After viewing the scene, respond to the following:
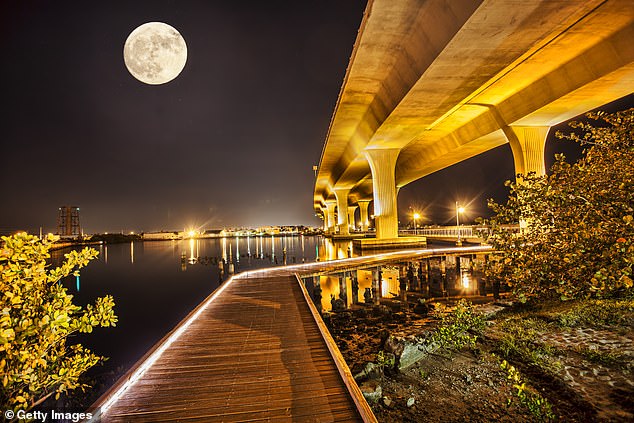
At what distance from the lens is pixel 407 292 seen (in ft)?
55.5

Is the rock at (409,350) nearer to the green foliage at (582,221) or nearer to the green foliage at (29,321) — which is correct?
the green foliage at (582,221)

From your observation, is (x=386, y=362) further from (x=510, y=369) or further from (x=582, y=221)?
(x=582, y=221)

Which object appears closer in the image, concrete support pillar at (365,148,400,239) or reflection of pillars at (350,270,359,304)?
reflection of pillars at (350,270,359,304)

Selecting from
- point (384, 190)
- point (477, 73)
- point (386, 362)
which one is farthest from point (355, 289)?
point (477, 73)

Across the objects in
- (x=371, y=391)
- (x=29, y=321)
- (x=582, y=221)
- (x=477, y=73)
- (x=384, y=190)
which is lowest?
(x=371, y=391)

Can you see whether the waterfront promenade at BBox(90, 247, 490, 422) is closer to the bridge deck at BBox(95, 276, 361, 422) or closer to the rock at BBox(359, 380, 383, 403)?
the bridge deck at BBox(95, 276, 361, 422)

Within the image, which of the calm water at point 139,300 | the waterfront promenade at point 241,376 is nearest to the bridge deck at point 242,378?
the waterfront promenade at point 241,376

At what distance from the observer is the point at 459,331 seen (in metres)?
8.07

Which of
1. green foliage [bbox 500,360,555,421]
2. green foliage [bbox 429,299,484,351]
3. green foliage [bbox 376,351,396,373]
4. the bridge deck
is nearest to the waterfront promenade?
the bridge deck

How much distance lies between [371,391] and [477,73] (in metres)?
11.6

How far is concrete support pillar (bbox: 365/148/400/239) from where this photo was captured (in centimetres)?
2447

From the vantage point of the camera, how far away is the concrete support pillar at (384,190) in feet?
80.3

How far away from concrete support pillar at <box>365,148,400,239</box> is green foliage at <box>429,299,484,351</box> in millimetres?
15593

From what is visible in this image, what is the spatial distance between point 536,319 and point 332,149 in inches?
875
